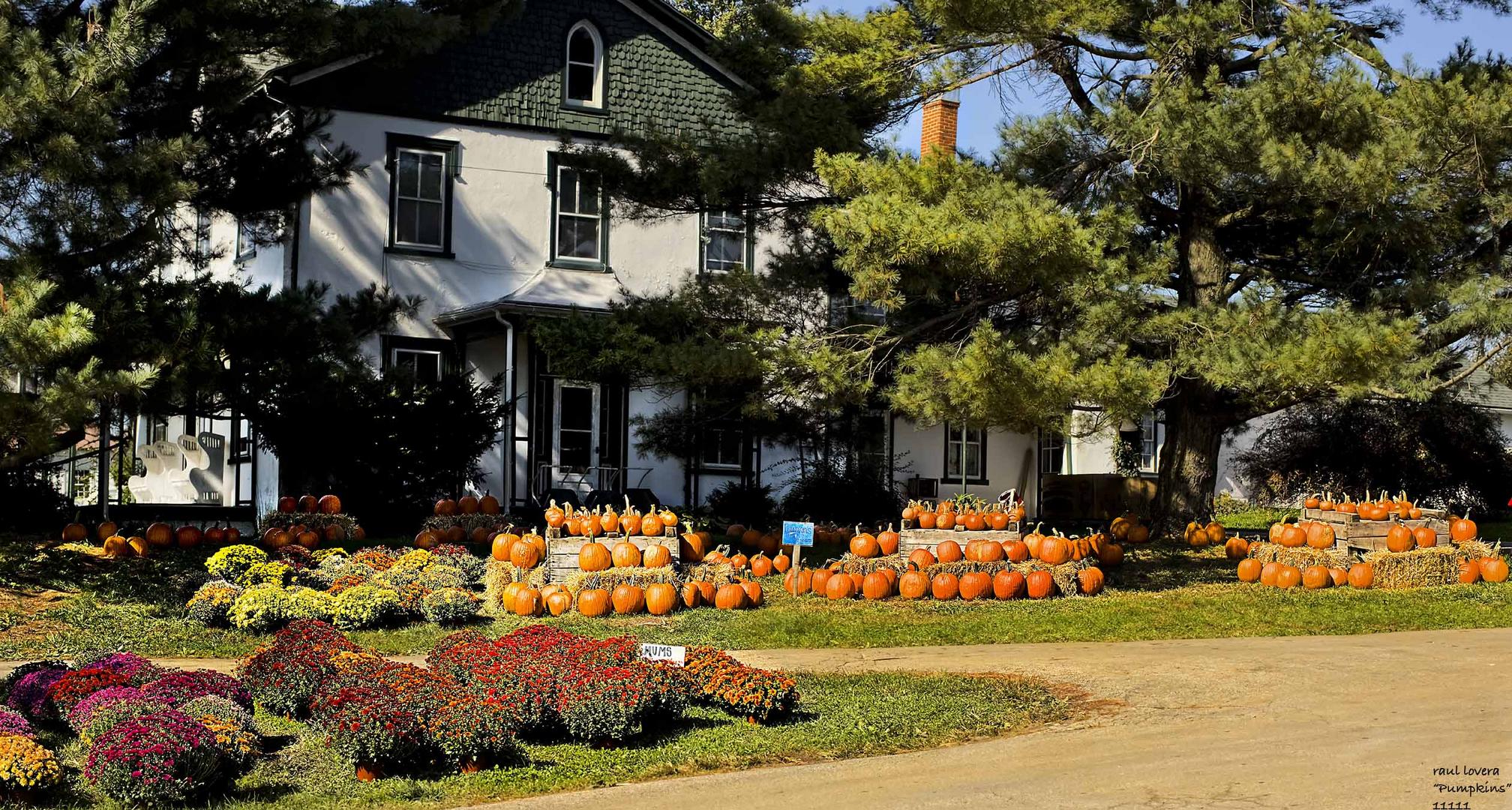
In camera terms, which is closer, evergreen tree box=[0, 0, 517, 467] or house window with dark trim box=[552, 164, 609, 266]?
evergreen tree box=[0, 0, 517, 467]

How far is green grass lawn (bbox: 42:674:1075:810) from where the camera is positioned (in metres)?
6.86

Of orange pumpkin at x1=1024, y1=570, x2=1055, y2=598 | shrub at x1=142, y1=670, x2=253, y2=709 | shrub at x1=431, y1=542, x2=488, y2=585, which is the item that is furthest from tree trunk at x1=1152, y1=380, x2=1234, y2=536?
shrub at x1=142, y1=670, x2=253, y2=709

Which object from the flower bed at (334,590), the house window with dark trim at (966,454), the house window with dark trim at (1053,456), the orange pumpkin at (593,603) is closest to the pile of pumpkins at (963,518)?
the orange pumpkin at (593,603)

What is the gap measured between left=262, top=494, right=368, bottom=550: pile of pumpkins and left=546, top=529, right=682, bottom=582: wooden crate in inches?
139

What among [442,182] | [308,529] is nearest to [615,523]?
[308,529]

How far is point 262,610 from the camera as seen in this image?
11352mm

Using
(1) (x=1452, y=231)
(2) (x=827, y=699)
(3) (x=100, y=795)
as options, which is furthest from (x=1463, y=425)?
(3) (x=100, y=795)

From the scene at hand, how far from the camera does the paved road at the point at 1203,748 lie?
6535 mm

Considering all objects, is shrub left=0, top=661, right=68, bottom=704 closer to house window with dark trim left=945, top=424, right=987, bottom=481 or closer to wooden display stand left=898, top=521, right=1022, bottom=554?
wooden display stand left=898, top=521, right=1022, bottom=554

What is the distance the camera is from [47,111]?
36.6 feet

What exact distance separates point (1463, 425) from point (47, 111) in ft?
78.7

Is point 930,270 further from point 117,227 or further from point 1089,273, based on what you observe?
point 117,227

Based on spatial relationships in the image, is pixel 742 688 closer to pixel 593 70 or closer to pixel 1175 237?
pixel 1175 237

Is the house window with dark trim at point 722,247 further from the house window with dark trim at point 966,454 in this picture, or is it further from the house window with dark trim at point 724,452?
the house window with dark trim at point 966,454
